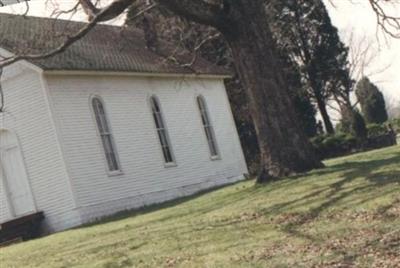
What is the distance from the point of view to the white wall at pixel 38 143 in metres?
24.0

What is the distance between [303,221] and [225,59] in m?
33.6

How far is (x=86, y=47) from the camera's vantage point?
2823 cm

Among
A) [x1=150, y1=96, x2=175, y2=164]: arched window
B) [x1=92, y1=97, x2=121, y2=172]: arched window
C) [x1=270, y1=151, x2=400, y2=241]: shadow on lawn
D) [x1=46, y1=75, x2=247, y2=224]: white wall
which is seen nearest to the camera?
[x1=270, y1=151, x2=400, y2=241]: shadow on lawn

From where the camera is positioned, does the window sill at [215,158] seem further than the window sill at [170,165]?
Yes

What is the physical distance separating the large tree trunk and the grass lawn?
1.04m

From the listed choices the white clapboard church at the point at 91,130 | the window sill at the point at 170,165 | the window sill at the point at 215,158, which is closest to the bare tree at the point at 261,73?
the white clapboard church at the point at 91,130

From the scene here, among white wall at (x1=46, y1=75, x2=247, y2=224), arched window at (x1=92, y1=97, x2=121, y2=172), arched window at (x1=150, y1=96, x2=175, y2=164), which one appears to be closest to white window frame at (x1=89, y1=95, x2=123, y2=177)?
arched window at (x1=92, y1=97, x2=121, y2=172)

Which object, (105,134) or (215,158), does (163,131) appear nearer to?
(215,158)

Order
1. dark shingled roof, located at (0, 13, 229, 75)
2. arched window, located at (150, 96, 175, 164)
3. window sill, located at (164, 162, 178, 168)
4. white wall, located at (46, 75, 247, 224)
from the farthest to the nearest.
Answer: arched window, located at (150, 96, 175, 164) → window sill, located at (164, 162, 178, 168) → dark shingled roof, located at (0, 13, 229, 75) → white wall, located at (46, 75, 247, 224)

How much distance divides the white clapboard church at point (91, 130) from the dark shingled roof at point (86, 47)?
0.07 meters

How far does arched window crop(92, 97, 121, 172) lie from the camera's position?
2611 cm

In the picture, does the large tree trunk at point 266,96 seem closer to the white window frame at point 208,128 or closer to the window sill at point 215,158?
the window sill at point 215,158

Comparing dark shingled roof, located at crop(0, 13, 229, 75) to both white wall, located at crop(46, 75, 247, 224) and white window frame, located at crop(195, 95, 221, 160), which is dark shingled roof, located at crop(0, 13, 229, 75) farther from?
white window frame, located at crop(195, 95, 221, 160)

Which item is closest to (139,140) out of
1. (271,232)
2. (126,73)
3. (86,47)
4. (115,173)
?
(115,173)
